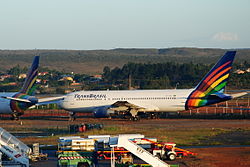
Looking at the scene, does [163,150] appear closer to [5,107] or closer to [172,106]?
[172,106]

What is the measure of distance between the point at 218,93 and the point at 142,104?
9939 mm

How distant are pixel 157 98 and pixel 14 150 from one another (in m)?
33.9

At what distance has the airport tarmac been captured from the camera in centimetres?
3394

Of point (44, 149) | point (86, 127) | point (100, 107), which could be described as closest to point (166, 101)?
point (100, 107)

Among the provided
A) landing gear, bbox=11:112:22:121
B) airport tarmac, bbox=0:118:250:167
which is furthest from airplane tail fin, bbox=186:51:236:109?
landing gear, bbox=11:112:22:121

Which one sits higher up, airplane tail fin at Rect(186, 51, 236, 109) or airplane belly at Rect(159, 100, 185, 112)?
airplane tail fin at Rect(186, 51, 236, 109)

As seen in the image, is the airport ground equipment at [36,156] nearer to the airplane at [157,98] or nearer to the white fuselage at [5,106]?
the airplane at [157,98]

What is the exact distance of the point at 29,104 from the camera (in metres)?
62.3

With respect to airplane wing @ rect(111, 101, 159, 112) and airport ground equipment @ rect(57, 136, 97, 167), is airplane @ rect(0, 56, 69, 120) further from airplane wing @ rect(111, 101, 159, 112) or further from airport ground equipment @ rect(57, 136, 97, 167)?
airport ground equipment @ rect(57, 136, 97, 167)

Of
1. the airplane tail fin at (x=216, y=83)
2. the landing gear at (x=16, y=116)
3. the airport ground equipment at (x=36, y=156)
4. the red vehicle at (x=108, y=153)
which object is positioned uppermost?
the airplane tail fin at (x=216, y=83)

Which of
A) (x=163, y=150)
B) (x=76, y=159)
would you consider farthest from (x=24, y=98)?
(x=76, y=159)

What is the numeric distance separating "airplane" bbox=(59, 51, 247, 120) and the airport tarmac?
1653mm

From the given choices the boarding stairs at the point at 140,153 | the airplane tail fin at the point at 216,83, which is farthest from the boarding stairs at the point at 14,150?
the airplane tail fin at the point at 216,83

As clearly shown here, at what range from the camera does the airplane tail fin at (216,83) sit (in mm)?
58188
